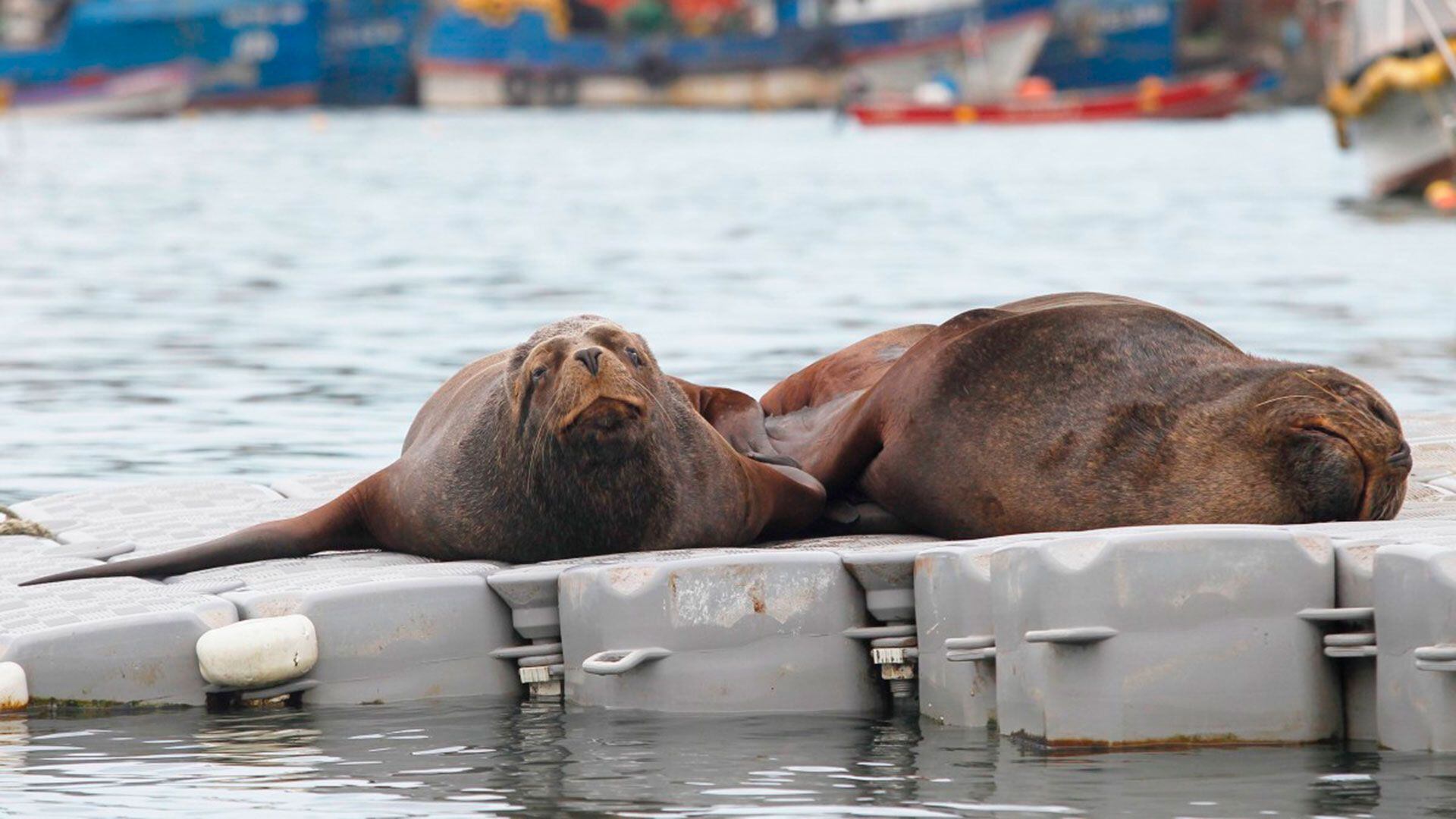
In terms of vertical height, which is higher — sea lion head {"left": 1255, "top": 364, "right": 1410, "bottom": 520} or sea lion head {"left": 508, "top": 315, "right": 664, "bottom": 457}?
sea lion head {"left": 508, "top": 315, "right": 664, "bottom": 457}

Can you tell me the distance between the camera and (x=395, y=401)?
14031 millimetres

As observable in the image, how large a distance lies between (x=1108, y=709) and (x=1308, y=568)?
0.57m

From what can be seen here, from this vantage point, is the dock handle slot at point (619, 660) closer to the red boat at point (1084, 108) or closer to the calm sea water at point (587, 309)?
the calm sea water at point (587, 309)

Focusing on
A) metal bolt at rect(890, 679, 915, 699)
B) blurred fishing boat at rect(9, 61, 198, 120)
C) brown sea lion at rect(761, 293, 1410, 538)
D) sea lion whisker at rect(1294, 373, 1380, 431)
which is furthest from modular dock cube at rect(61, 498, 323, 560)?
blurred fishing boat at rect(9, 61, 198, 120)

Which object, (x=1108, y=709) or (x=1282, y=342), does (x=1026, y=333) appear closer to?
(x=1108, y=709)

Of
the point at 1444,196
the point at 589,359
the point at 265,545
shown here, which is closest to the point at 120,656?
the point at 265,545

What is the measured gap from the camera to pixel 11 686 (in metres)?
6.30

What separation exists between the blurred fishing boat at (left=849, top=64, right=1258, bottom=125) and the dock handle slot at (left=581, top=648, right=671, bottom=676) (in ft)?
208

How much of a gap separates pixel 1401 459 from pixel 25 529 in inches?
181

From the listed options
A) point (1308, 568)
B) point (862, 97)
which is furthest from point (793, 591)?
point (862, 97)

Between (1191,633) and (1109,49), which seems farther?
(1109,49)

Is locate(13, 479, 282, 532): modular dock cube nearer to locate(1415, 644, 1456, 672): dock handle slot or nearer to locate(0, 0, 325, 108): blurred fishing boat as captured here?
locate(1415, 644, 1456, 672): dock handle slot

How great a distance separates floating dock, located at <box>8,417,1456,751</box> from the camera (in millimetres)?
5582

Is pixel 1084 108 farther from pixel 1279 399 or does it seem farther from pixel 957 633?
pixel 957 633
